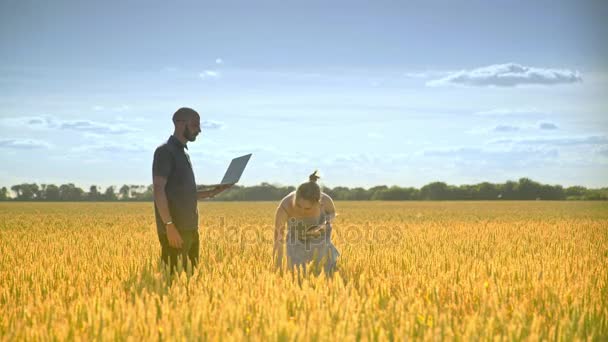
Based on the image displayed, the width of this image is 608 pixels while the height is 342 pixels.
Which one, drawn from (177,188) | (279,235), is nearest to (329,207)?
(279,235)

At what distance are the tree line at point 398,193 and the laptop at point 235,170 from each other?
76052mm

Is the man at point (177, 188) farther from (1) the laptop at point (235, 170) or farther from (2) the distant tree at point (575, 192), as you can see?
(2) the distant tree at point (575, 192)

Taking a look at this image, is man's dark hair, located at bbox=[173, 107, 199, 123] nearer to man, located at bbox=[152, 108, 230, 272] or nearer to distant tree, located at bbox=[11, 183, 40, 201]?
man, located at bbox=[152, 108, 230, 272]

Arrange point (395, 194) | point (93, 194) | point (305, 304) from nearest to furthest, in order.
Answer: point (305, 304) < point (93, 194) < point (395, 194)

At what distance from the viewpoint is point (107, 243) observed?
11352 millimetres

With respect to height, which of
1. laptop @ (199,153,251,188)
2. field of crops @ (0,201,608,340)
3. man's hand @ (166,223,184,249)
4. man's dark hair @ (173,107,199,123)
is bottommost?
field of crops @ (0,201,608,340)

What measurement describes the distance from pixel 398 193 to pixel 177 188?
93.0m

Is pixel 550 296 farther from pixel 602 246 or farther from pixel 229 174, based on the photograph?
pixel 602 246

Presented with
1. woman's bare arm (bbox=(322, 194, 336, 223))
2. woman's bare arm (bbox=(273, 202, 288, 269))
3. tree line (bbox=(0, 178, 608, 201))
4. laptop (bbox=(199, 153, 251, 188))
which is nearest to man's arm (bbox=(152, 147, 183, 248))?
laptop (bbox=(199, 153, 251, 188))

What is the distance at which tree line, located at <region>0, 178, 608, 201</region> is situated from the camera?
3511 inches

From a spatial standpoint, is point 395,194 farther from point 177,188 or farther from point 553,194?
point 177,188

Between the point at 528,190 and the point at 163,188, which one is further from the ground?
the point at 528,190

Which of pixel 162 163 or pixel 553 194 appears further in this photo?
pixel 553 194

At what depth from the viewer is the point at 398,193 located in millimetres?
97250
